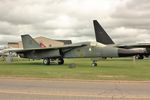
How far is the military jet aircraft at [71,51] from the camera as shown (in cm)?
3231

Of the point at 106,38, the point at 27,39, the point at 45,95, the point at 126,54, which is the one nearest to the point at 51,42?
the point at 106,38

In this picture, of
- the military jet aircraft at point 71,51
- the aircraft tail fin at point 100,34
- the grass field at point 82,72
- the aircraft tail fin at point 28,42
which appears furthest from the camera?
the aircraft tail fin at point 100,34

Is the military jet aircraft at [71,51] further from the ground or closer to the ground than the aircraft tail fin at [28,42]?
closer to the ground

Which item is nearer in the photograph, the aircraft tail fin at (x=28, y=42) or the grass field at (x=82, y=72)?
the grass field at (x=82, y=72)

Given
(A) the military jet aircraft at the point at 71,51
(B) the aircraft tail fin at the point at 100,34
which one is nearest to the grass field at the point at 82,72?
(A) the military jet aircraft at the point at 71,51

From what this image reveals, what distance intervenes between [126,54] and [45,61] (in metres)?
10.9

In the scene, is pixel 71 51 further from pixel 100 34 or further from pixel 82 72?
pixel 100 34

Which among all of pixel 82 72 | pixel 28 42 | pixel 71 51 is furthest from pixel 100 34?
pixel 82 72

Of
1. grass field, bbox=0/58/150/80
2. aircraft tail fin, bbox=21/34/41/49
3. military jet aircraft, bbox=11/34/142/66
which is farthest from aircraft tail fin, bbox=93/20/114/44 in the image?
grass field, bbox=0/58/150/80

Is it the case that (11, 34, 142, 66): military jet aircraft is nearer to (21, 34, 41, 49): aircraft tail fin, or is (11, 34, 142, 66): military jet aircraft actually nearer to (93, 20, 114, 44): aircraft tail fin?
(21, 34, 41, 49): aircraft tail fin

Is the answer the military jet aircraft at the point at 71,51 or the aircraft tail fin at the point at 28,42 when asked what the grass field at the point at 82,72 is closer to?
the military jet aircraft at the point at 71,51

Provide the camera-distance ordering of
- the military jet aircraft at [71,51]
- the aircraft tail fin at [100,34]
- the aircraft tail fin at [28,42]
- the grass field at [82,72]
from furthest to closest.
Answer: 1. the aircraft tail fin at [100,34]
2. the aircraft tail fin at [28,42]
3. the military jet aircraft at [71,51]
4. the grass field at [82,72]

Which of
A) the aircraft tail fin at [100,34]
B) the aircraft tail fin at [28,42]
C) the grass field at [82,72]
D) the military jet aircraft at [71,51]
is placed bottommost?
the grass field at [82,72]

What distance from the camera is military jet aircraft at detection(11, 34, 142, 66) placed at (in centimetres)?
3231
